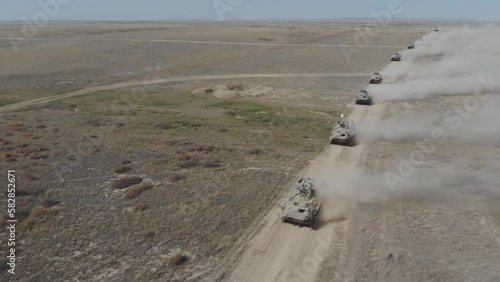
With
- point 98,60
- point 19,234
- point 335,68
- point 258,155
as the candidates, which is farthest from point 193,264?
point 98,60

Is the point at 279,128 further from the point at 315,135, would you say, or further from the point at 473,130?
the point at 473,130

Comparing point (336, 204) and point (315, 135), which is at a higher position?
point (315, 135)

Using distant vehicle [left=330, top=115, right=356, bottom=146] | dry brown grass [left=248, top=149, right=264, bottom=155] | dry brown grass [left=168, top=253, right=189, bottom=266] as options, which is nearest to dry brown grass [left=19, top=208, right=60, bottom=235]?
dry brown grass [left=168, top=253, right=189, bottom=266]

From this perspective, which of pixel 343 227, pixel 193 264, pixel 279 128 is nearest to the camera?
pixel 193 264

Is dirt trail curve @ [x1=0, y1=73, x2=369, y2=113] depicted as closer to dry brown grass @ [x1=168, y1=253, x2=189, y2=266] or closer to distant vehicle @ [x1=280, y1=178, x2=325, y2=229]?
distant vehicle @ [x1=280, y1=178, x2=325, y2=229]

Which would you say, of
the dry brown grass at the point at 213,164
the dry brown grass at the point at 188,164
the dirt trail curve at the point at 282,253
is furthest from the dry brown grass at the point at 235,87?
the dirt trail curve at the point at 282,253
